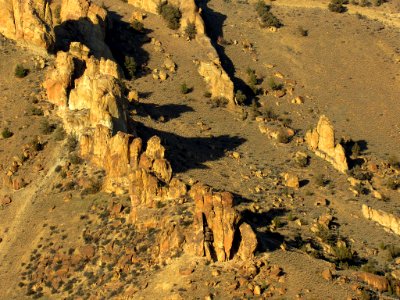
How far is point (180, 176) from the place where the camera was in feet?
268

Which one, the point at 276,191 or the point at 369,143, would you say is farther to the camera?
the point at 369,143

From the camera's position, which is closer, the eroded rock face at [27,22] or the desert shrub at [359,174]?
the desert shrub at [359,174]

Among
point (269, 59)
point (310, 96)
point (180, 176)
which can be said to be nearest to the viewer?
point (180, 176)

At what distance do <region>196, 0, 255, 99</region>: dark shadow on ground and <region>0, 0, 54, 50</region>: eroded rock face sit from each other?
76.4ft

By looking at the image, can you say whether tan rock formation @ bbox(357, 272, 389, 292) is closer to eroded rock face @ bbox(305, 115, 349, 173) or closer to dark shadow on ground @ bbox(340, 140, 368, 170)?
eroded rock face @ bbox(305, 115, 349, 173)

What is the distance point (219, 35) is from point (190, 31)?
7.26m

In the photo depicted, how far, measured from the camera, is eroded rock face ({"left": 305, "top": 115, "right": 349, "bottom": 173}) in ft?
322

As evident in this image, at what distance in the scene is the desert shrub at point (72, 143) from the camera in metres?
87.2

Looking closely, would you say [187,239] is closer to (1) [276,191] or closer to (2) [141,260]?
(2) [141,260]

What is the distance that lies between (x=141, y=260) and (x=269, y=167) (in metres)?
27.0

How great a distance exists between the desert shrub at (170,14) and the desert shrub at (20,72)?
28.4 m

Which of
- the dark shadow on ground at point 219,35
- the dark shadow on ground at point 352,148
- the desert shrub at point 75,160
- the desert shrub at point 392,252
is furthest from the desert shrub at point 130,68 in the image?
the desert shrub at point 392,252

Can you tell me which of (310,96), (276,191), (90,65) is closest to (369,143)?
(310,96)

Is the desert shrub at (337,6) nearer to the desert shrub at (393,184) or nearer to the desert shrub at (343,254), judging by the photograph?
the desert shrub at (393,184)
